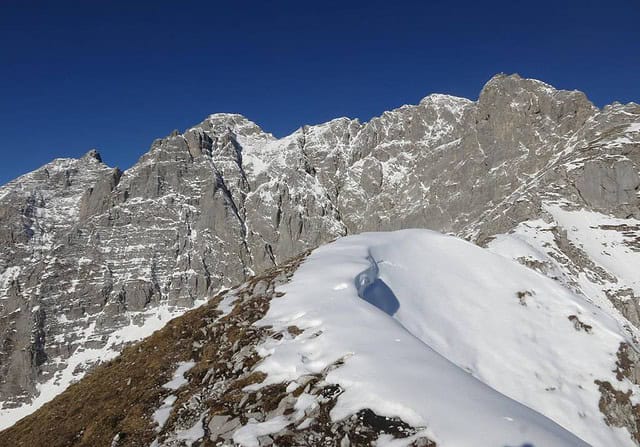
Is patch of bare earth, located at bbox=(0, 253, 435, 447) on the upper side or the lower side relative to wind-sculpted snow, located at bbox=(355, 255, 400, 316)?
lower

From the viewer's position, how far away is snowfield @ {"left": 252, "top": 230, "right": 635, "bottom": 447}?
9898 mm

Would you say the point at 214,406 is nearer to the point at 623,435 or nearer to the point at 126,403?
the point at 126,403

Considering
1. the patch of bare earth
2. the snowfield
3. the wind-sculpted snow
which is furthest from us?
the wind-sculpted snow

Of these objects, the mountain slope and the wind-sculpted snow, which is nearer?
the mountain slope

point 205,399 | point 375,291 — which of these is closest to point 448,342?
point 375,291

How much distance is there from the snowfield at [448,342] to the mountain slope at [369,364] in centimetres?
6

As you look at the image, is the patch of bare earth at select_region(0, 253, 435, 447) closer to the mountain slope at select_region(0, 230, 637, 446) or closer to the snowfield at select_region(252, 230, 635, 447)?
the mountain slope at select_region(0, 230, 637, 446)

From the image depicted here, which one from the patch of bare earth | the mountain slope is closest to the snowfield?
the mountain slope

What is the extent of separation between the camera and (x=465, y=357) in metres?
20.0

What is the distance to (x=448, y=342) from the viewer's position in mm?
20219

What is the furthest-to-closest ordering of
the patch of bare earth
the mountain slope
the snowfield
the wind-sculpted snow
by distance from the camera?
the wind-sculpted snow, the patch of bare earth, the mountain slope, the snowfield

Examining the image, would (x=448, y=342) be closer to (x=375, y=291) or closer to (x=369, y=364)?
(x=375, y=291)

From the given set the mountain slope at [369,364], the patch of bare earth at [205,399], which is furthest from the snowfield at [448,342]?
the patch of bare earth at [205,399]

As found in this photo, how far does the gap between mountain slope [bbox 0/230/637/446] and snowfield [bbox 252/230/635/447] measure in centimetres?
6
